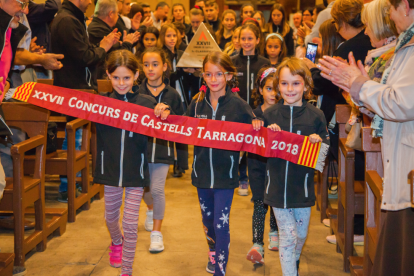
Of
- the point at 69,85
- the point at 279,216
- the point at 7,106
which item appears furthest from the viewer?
the point at 69,85

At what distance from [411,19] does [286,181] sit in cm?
128

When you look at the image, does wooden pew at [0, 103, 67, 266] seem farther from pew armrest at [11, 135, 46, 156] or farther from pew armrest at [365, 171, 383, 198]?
pew armrest at [365, 171, 383, 198]

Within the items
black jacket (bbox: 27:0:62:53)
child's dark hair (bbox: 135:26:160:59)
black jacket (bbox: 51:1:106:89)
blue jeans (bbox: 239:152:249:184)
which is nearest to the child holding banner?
blue jeans (bbox: 239:152:249:184)

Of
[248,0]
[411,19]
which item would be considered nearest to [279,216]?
[411,19]

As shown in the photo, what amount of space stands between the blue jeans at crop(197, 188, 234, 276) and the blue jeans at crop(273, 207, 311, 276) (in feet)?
1.18

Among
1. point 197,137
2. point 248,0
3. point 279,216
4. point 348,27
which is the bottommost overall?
point 279,216

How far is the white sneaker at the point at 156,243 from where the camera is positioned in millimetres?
3928

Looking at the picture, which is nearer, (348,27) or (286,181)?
(286,181)

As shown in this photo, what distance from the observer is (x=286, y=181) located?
310cm

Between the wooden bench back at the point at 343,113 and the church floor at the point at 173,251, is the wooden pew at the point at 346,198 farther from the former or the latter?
the church floor at the point at 173,251

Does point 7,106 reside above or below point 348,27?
below

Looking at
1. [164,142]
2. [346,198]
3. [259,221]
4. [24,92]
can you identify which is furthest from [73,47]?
[346,198]

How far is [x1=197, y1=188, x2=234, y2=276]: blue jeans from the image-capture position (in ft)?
10.6

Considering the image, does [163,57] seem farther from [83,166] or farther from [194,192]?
[194,192]
